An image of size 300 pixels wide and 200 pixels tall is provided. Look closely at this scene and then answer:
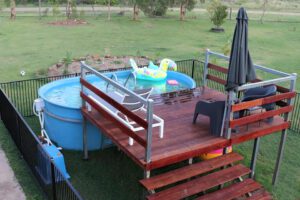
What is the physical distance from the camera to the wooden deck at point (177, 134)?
6.09m

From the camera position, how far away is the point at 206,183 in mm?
6352

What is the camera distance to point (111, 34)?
2483cm

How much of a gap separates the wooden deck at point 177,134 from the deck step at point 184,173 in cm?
23

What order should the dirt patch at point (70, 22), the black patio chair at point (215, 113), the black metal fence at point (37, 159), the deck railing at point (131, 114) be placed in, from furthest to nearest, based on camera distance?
the dirt patch at point (70, 22) < the black patio chair at point (215, 113) < the black metal fence at point (37, 159) < the deck railing at point (131, 114)

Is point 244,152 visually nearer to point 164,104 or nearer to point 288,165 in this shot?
point 288,165

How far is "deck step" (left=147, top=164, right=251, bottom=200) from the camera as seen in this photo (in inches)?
231

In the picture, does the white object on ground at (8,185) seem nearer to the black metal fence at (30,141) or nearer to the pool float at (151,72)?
the black metal fence at (30,141)

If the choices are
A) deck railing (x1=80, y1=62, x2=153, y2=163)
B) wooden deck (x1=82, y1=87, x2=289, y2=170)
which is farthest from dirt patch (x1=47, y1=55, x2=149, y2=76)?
deck railing (x1=80, y1=62, x2=153, y2=163)

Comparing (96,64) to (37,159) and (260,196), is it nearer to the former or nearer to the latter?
(37,159)

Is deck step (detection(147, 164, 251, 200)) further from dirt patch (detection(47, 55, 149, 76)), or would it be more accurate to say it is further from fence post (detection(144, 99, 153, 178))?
dirt patch (detection(47, 55, 149, 76))

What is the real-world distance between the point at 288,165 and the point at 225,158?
2.60 m

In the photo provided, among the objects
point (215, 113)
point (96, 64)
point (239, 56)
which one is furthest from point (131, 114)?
point (96, 64)

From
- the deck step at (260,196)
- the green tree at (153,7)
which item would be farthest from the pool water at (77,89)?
the green tree at (153,7)

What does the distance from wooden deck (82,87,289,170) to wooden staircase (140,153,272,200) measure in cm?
26
